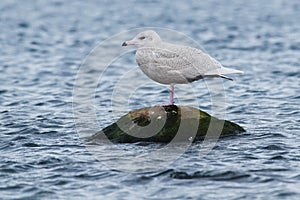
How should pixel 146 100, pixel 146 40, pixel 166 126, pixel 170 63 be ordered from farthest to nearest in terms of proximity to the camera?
pixel 146 100
pixel 166 126
pixel 146 40
pixel 170 63

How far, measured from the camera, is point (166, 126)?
1084cm

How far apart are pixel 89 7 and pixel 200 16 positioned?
19.9 feet

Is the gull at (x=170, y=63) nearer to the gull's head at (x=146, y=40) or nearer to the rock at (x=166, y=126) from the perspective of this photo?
the gull's head at (x=146, y=40)

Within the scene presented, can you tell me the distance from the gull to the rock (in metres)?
0.59

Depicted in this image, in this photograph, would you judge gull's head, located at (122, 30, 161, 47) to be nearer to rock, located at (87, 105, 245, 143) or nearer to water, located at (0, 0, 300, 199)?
rock, located at (87, 105, 245, 143)

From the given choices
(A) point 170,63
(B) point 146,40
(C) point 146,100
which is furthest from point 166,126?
→ (C) point 146,100

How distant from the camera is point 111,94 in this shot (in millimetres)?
15984

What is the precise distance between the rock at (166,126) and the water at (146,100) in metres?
0.30

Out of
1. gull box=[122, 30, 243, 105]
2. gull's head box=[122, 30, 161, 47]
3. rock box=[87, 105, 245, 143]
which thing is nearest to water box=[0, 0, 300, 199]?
rock box=[87, 105, 245, 143]

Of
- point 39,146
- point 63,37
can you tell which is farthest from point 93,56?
point 39,146

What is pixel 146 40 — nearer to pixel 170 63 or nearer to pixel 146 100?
pixel 170 63

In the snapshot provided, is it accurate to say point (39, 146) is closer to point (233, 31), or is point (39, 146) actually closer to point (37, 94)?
point (37, 94)

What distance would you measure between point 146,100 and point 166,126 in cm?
452

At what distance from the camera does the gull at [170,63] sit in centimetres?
1030
